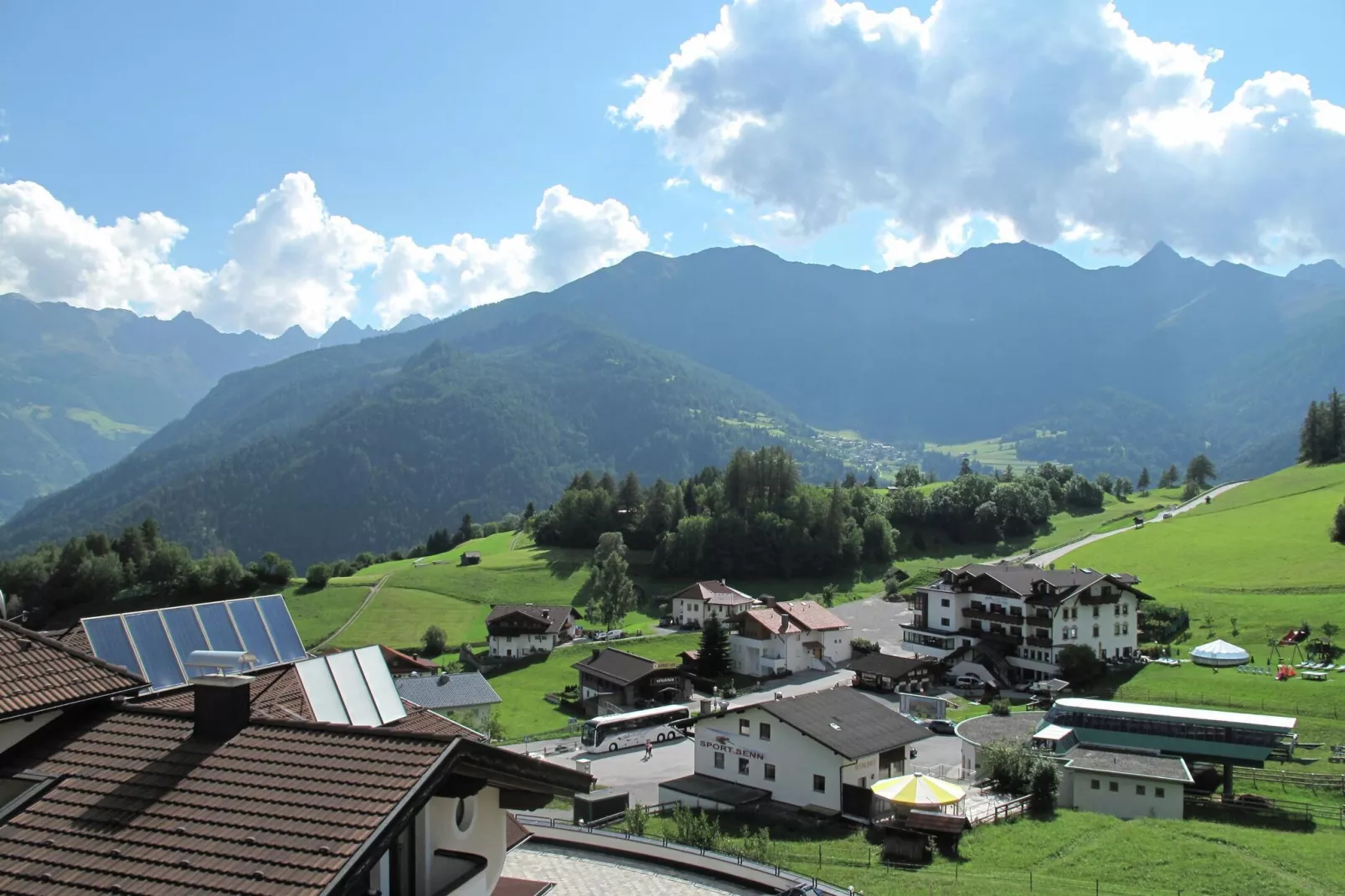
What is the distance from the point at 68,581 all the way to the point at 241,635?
125754mm

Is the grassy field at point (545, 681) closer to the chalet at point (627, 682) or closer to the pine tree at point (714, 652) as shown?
the chalet at point (627, 682)

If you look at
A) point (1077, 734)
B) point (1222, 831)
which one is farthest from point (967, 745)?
point (1222, 831)

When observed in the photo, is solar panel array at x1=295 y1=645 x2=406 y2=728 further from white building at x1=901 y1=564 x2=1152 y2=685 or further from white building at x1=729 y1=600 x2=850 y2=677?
white building at x1=729 y1=600 x2=850 y2=677

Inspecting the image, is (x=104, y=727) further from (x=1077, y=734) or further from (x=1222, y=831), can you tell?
(x=1077, y=734)

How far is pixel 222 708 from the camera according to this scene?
7.55 m

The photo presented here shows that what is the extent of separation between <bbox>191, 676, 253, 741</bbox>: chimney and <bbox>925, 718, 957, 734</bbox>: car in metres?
52.0

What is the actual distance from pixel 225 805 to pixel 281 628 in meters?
16.8

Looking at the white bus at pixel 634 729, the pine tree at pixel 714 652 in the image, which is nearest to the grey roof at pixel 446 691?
the white bus at pixel 634 729

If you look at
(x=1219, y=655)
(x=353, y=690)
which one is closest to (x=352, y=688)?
(x=353, y=690)

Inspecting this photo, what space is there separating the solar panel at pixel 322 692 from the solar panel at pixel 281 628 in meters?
2.76

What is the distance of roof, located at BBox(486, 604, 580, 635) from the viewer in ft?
304

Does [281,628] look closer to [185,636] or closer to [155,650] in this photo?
[185,636]

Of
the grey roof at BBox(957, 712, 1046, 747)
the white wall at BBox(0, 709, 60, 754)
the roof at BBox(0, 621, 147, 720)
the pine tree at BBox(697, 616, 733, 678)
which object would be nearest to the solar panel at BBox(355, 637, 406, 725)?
the roof at BBox(0, 621, 147, 720)

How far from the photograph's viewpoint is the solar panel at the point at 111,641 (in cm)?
1747
